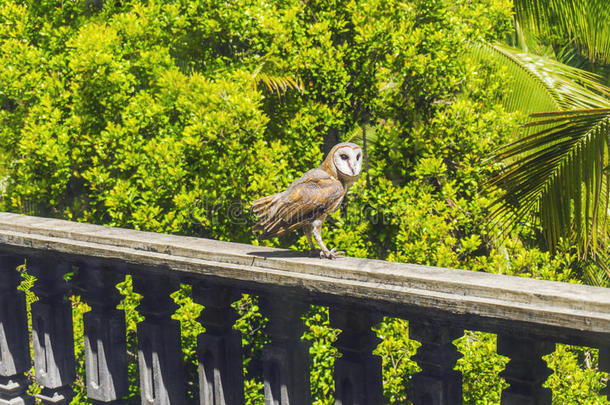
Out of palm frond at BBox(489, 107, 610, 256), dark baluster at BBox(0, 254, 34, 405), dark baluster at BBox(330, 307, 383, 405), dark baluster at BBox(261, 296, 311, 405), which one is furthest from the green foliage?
dark baluster at BBox(330, 307, 383, 405)

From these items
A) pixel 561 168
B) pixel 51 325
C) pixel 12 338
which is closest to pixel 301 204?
pixel 51 325

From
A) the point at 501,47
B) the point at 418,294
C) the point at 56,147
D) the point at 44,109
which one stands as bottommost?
the point at 418,294

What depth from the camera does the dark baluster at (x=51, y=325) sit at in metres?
3.26

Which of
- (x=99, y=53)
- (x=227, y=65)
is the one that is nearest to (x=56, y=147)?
(x=99, y=53)

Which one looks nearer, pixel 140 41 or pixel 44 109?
pixel 44 109

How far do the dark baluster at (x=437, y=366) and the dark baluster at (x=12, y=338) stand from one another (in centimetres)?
222

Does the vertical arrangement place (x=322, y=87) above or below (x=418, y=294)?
Answer: above

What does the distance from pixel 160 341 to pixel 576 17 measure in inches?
298

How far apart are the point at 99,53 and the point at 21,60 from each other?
3.66ft

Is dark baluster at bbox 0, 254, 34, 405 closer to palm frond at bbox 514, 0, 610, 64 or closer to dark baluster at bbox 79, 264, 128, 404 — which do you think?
dark baluster at bbox 79, 264, 128, 404

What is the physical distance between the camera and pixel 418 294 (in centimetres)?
216

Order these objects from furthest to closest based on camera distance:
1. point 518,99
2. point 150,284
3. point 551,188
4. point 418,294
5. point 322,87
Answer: point 518,99 → point 322,87 → point 551,188 → point 150,284 → point 418,294

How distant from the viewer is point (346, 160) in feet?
11.0

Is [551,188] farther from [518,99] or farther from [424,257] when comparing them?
[518,99]
